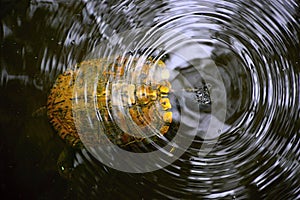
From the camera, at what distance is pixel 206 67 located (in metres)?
0.99

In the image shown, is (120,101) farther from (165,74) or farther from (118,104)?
(165,74)

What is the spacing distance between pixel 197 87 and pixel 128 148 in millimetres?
261

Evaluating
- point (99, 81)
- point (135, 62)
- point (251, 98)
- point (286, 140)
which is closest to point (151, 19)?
point (135, 62)

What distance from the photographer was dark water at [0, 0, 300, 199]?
976 mm

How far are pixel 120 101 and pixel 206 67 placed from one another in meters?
0.26

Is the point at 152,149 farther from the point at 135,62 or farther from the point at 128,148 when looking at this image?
the point at 135,62

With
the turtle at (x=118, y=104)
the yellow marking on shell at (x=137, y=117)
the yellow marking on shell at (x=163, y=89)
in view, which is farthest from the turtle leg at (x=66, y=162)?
the yellow marking on shell at (x=163, y=89)

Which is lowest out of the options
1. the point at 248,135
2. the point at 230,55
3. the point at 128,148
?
the point at 128,148

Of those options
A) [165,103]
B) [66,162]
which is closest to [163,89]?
[165,103]

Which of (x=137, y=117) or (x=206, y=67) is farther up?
(x=206, y=67)

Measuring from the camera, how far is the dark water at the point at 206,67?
0.98m

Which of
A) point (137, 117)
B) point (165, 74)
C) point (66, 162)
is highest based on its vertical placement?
point (165, 74)

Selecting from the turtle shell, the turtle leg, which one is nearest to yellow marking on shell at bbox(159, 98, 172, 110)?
the turtle shell

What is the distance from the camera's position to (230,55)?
3.22 ft
